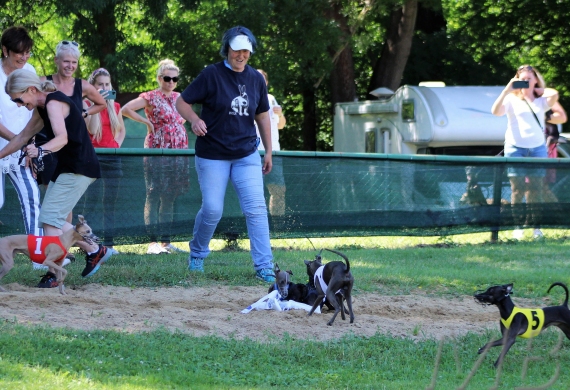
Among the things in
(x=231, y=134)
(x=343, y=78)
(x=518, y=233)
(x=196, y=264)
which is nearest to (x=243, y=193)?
(x=231, y=134)

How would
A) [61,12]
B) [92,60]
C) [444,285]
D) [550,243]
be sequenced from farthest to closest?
[92,60]
[61,12]
[550,243]
[444,285]

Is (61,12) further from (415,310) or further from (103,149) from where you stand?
(415,310)

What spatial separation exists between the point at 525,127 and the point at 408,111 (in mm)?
4319

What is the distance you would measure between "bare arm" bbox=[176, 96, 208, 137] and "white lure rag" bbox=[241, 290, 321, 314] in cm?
168

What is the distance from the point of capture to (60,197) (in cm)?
744

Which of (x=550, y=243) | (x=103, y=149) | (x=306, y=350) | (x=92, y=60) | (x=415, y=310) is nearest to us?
(x=306, y=350)

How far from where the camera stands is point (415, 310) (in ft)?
23.3

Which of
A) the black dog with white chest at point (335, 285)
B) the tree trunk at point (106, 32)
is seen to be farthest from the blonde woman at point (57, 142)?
the tree trunk at point (106, 32)

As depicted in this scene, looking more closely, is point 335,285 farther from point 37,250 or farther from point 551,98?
point 551,98

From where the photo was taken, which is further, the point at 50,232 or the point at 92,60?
the point at 92,60

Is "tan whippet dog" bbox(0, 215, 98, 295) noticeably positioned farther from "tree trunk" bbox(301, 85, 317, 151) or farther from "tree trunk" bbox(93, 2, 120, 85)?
"tree trunk" bbox(301, 85, 317, 151)

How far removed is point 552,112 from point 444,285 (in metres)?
6.02

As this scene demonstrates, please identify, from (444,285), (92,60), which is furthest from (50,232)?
(92,60)

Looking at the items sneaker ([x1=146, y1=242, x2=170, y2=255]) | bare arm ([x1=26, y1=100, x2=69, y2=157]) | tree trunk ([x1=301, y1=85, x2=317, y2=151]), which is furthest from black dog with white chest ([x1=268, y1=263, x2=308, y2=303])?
tree trunk ([x1=301, y1=85, x2=317, y2=151])
